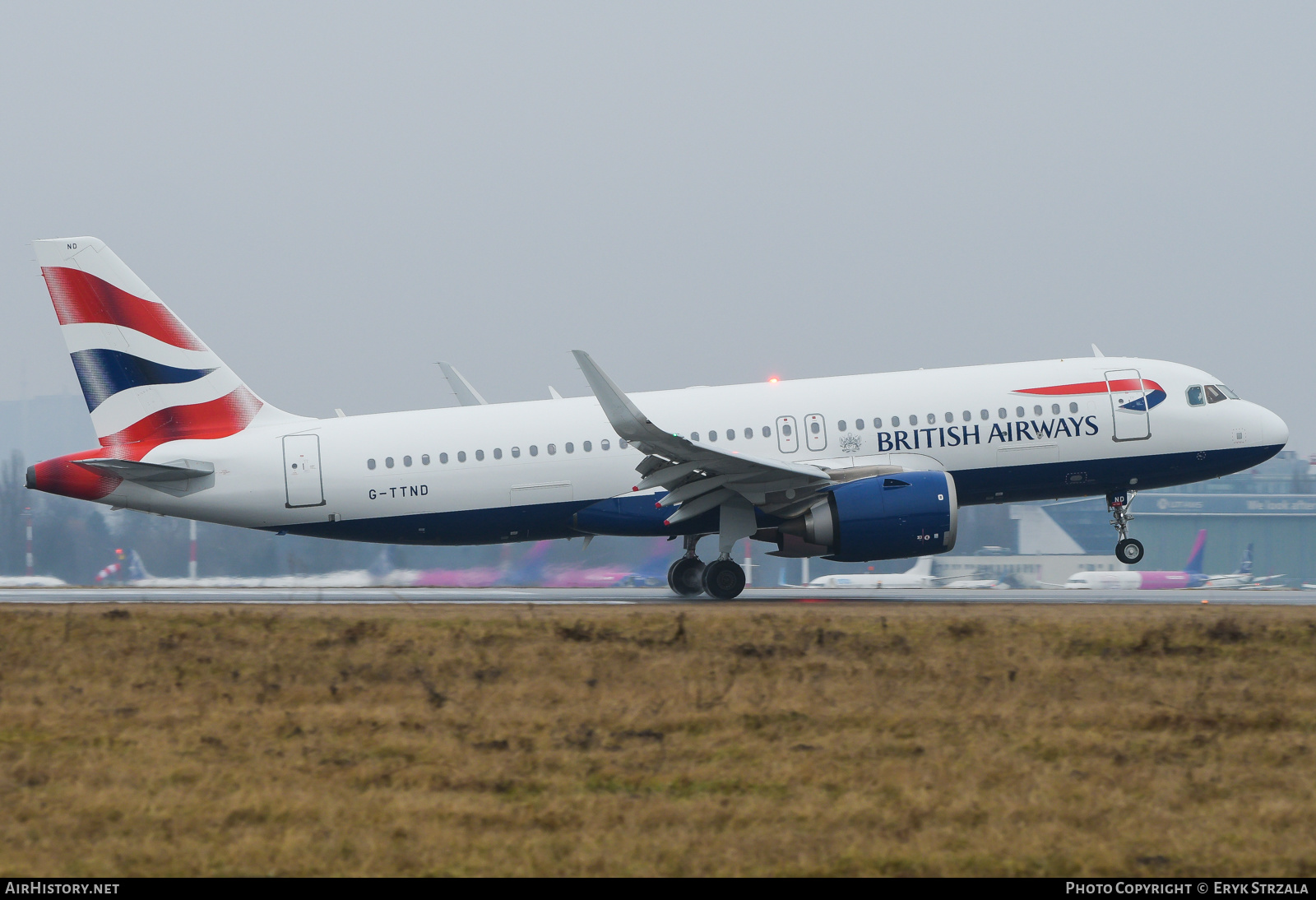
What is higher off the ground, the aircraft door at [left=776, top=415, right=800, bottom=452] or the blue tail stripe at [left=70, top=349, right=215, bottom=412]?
the blue tail stripe at [left=70, top=349, right=215, bottom=412]

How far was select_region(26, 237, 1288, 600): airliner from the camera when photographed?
23984 millimetres

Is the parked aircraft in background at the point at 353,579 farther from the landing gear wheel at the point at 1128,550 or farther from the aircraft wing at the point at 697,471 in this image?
the landing gear wheel at the point at 1128,550

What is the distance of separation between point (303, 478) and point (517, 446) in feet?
13.8

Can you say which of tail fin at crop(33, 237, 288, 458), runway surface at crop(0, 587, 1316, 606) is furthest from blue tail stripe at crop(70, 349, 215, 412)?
runway surface at crop(0, 587, 1316, 606)

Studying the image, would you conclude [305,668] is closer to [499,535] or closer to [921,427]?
[499,535]

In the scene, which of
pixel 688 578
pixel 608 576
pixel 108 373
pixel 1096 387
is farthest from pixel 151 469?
pixel 1096 387

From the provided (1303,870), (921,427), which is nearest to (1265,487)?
(921,427)

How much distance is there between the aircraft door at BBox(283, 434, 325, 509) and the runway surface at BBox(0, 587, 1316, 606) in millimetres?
1978

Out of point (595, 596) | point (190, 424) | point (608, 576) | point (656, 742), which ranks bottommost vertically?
point (656, 742)

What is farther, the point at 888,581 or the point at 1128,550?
the point at 888,581

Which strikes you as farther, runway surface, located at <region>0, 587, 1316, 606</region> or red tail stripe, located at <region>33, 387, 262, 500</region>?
runway surface, located at <region>0, 587, 1316, 606</region>

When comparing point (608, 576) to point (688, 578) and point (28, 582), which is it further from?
point (28, 582)

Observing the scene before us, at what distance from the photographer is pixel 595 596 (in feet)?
86.2

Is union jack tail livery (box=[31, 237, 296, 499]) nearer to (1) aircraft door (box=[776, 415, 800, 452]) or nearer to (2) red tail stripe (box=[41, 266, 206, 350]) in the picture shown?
(2) red tail stripe (box=[41, 266, 206, 350])
